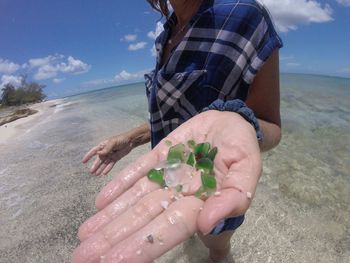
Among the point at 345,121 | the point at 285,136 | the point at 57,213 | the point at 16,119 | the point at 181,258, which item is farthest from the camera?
the point at 16,119

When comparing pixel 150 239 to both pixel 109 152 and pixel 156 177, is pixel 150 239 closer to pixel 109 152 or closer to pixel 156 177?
pixel 156 177

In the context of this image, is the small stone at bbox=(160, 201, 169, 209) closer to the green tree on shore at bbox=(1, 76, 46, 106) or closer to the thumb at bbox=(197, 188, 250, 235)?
the thumb at bbox=(197, 188, 250, 235)

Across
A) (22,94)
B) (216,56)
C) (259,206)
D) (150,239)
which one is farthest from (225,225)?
(22,94)

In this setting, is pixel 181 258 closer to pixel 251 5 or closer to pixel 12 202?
pixel 251 5

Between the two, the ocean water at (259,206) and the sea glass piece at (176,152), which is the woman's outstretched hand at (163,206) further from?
the ocean water at (259,206)

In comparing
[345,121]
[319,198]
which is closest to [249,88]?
[319,198]

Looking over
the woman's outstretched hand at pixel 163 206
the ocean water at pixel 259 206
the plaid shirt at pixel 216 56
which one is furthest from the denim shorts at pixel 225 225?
the ocean water at pixel 259 206
